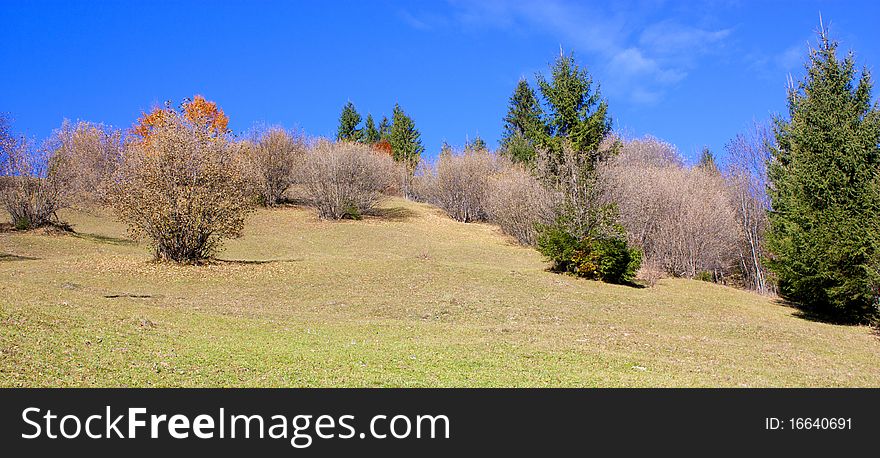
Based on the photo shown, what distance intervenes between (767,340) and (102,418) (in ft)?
50.5

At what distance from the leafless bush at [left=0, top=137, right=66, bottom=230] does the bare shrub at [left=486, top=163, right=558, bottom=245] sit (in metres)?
25.7

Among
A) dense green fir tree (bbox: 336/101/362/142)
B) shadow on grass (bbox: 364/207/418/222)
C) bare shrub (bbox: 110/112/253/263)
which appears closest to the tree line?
bare shrub (bbox: 110/112/253/263)

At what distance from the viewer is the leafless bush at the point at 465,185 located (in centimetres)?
5478

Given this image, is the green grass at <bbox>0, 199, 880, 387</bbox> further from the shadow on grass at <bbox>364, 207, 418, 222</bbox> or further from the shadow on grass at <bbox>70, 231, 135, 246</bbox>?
the shadow on grass at <bbox>364, 207, 418, 222</bbox>

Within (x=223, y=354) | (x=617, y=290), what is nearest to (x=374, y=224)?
(x=617, y=290)

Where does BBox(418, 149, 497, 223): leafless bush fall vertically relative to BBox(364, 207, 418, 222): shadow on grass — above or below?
above

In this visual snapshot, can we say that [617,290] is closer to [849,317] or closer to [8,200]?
[849,317]

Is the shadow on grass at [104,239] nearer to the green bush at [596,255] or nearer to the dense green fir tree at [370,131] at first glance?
the green bush at [596,255]

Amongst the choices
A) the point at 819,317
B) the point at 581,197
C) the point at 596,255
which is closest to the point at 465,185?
the point at 581,197

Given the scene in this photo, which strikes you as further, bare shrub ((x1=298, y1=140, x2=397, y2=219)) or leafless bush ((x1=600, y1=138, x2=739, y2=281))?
bare shrub ((x1=298, y1=140, x2=397, y2=219))

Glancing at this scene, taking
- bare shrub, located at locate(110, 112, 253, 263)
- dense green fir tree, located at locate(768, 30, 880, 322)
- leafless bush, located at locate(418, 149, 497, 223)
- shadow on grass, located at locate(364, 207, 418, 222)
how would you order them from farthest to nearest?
leafless bush, located at locate(418, 149, 497, 223) → shadow on grass, located at locate(364, 207, 418, 222) → bare shrub, located at locate(110, 112, 253, 263) → dense green fir tree, located at locate(768, 30, 880, 322)

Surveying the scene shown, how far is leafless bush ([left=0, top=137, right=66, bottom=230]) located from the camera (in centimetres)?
3133

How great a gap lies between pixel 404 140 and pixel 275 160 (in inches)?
1380

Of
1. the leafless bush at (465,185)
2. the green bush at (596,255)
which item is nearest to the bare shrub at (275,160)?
the leafless bush at (465,185)
